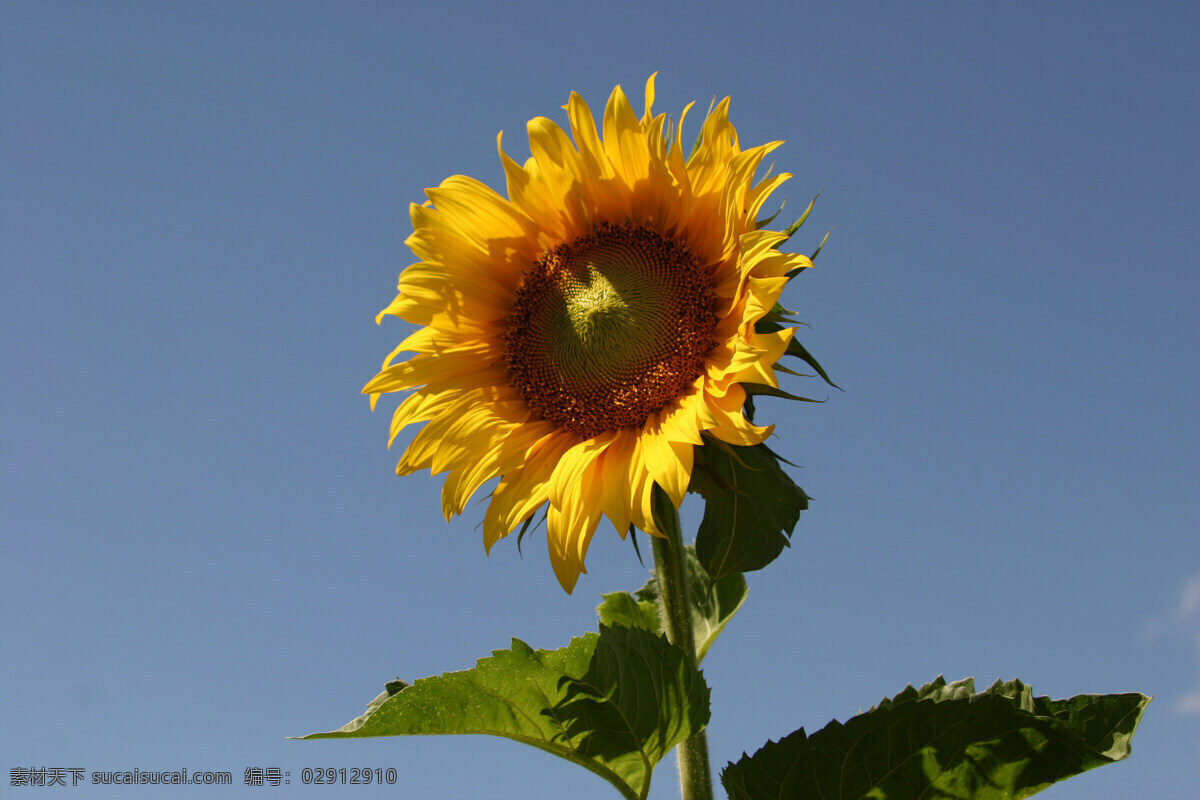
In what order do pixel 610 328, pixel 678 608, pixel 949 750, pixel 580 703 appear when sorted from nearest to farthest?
pixel 949 750, pixel 580 703, pixel 678 608, pixel 610 328

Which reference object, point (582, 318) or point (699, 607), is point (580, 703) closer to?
point (699, 607)

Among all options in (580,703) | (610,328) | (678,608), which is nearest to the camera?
(580,703)

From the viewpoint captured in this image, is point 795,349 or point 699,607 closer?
point 795,349

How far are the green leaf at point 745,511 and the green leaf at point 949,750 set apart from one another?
1.81 feet

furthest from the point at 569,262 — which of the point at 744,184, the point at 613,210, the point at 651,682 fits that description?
the point at 651,682

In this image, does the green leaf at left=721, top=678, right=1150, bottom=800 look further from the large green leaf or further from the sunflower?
the sunflower

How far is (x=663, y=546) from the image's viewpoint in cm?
338

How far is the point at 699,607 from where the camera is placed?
12.8 ft

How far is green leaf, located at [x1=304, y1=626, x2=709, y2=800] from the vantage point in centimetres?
302

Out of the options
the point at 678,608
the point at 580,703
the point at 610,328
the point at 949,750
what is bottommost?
the point at 949,750

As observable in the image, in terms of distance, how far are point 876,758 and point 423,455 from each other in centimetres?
185

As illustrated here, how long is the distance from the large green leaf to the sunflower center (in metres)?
0.69

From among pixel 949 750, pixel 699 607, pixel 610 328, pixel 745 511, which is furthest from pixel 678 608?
pixel 610 328

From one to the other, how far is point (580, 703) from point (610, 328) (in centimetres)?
141
